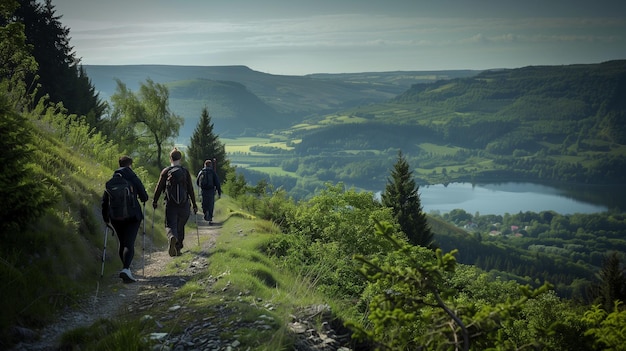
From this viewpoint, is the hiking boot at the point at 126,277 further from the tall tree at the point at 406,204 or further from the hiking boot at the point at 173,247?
the tall tree at the point at 406,204

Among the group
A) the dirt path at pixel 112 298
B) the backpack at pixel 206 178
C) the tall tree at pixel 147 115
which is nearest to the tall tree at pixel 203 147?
the tall tree at pixel 147 115

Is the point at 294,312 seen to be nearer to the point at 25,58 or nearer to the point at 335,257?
the point at 335,257

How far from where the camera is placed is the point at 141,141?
2000 inches

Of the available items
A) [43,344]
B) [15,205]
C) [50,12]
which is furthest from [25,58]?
[50,12]

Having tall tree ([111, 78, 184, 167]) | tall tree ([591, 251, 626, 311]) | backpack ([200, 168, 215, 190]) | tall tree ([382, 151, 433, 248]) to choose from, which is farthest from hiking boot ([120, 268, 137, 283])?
tall tree ([591, 251, 626, 311])

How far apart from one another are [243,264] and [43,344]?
4.99 metres

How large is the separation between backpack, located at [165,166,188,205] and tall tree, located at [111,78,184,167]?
37.8m

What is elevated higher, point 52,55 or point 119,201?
point 52,55

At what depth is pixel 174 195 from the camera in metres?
13.0

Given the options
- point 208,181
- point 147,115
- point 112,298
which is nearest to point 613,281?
point 208,181

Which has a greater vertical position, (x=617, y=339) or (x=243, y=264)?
(x=617, y=339)

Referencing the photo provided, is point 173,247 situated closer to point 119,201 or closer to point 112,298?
point 119,201

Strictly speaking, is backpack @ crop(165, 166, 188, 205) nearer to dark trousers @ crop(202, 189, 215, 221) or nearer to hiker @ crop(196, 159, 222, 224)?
hiker @ crop(196, 159, 222, 224)

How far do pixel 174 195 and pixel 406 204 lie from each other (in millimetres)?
42851
